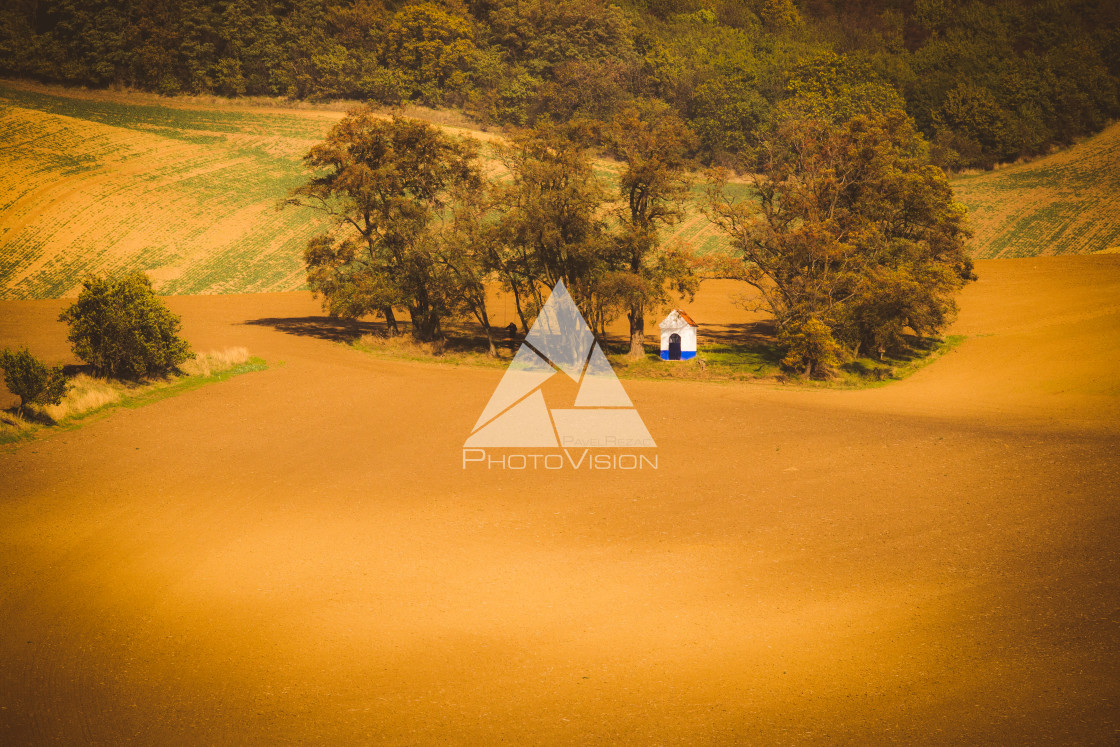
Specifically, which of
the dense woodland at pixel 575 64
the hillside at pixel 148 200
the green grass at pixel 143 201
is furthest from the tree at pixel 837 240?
the dense woodland at pixel 575 64

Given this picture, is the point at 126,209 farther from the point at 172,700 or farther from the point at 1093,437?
the point at 1093,437

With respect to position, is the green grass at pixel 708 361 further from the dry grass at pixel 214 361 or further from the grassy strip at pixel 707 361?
the dry grass at pixel 214 361

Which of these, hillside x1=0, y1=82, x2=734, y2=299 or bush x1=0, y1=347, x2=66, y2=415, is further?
hillside x1=0, y1=82, x2=734, y2=299

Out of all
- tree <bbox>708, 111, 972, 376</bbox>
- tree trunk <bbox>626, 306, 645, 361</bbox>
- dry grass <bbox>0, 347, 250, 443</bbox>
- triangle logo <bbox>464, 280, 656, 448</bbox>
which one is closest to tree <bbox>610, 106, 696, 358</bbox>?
tree trunk <bbox>626, 306, 645, 361</bbox>

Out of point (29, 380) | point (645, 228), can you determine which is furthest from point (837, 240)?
point (29, 380)
